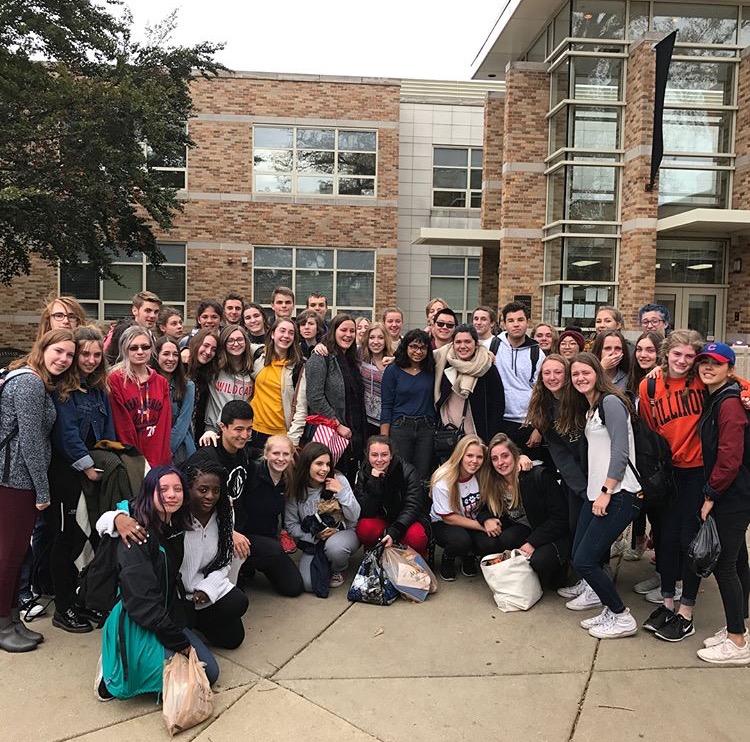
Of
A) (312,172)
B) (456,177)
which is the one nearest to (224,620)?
(312,172)

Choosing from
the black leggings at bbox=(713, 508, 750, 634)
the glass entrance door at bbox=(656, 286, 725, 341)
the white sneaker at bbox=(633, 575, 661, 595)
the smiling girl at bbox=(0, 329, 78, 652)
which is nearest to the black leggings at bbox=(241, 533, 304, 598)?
the smiling girl at bbox=(0, 329, 78, 652)

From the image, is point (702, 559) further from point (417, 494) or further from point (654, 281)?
point (654, 281)

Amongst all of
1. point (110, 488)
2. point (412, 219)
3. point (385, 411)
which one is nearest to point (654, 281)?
point (412, 219)

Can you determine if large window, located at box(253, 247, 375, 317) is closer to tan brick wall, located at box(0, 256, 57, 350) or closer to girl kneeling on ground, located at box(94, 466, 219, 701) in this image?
tan brick wall, located at box(0, 256, 57, 350)

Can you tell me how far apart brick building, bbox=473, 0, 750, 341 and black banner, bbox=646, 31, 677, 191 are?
0.58ft

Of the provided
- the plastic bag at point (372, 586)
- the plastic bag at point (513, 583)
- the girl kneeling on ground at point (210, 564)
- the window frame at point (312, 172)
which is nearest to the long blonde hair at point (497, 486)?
the plastic bag at point (513, 583)

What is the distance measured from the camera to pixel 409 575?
4379 mm

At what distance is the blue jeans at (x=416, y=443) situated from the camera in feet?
17.3

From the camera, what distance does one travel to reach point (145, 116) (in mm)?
13555

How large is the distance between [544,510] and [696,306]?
476 inches

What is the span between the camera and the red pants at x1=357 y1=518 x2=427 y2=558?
479 cm

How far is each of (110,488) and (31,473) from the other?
1.49ft

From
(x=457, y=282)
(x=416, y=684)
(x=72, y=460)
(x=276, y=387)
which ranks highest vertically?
(x=457, y=282)

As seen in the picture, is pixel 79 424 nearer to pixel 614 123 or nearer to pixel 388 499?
pixel 388 499
